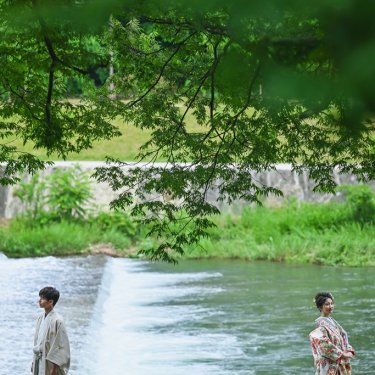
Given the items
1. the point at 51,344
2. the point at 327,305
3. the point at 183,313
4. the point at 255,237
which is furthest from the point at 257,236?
the point at 51,344

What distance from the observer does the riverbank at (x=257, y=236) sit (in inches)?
1094

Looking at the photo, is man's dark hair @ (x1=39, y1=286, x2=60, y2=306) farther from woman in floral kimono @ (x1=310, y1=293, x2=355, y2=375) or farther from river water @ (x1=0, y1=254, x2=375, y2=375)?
river water @ (x1=0, y1=254, x2=375, y2=375)

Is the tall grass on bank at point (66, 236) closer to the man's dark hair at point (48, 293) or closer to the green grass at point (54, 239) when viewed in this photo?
the green grass at point (54, 239)

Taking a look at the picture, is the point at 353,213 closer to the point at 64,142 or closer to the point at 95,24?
the point at 64,142

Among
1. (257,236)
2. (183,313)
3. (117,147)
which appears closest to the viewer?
(183,313)

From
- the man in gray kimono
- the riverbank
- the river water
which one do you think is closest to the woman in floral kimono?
the man in gray kimono

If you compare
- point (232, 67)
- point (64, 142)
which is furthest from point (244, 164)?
point (232, 67)

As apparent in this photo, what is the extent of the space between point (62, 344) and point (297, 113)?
111 inches

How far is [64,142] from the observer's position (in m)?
9.92

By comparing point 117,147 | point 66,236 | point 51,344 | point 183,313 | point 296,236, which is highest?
point 117,147

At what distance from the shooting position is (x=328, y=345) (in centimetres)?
923

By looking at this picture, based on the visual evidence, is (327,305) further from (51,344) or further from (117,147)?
(117,147)

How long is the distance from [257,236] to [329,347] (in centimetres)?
2001

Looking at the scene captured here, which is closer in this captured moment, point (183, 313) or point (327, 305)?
point (327, 305)
